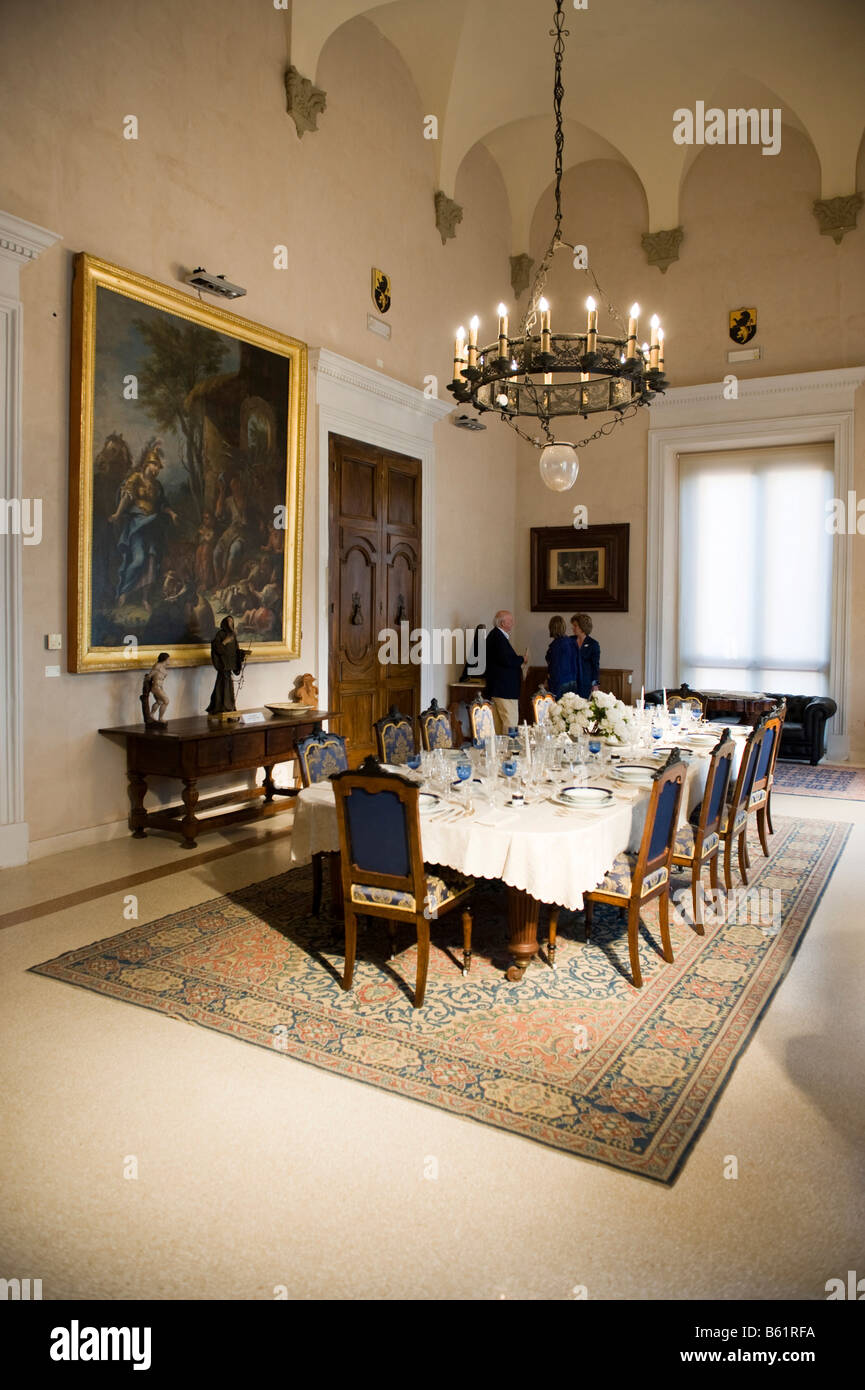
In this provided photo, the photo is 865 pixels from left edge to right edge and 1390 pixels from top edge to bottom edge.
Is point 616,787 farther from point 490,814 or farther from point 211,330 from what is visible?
point 211,330

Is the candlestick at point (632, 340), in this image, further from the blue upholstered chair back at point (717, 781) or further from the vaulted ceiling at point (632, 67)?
the vaulted ceiling at point (632, 67)

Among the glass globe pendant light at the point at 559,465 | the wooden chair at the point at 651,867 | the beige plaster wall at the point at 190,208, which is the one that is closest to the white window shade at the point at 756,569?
the beige plaster wall at the point at 190,208

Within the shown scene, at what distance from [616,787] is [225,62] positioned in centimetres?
719

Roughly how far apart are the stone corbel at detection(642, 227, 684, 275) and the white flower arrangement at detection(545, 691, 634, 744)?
8863 mm

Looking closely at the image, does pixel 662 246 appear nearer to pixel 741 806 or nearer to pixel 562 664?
pixel 562 664

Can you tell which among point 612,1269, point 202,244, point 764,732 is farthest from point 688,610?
point 612,1269

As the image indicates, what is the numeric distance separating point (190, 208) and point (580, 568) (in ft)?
24.2

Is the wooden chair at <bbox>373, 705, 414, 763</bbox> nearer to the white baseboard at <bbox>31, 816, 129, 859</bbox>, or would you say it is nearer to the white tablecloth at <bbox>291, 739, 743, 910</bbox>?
the white tablecloth at <bbox>291, 739, 743, 910</bbox>

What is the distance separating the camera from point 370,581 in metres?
10.1

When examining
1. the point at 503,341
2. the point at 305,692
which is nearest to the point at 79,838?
the point at 305,692

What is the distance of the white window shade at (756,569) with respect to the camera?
38.4 feet

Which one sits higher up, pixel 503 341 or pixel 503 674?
pixel 503 341

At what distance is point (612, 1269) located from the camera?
2.35 metres
